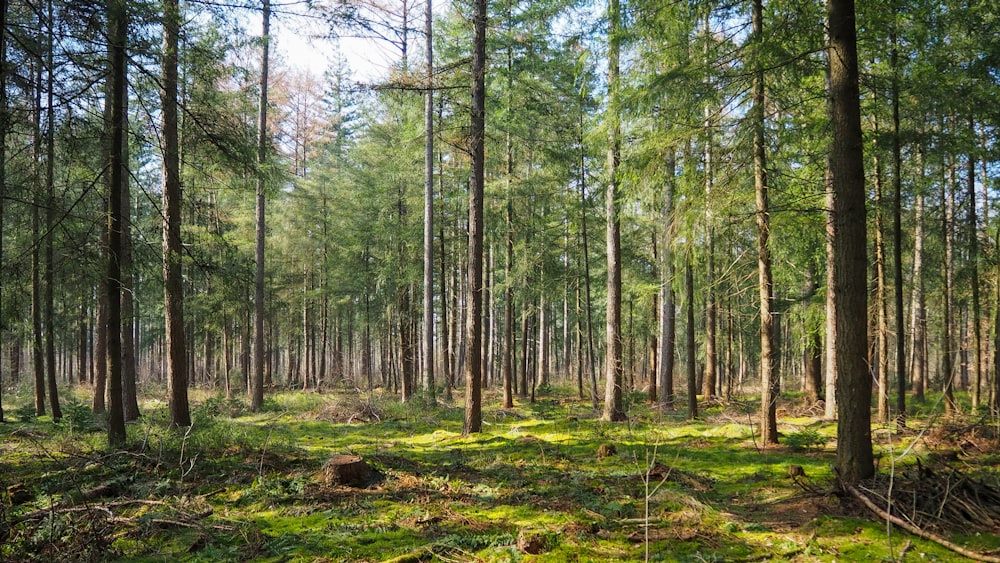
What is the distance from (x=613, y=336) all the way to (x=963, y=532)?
8064 mm

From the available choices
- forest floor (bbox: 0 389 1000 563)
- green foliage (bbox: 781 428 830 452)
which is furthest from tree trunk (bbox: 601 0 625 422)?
green foliage (bbox: 781 428 830 452)

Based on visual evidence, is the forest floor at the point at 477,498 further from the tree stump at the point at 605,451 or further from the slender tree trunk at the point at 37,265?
the slender tree trunk at the point at 37,265

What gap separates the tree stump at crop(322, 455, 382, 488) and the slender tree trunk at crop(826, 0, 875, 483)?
6.18 m

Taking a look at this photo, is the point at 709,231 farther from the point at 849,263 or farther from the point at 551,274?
the point at 551,274

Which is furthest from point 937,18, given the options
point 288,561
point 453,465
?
point 288,561

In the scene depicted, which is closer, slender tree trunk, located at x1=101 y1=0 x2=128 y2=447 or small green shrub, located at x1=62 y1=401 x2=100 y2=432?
slender tree trunk, located at x1=101 y1=0 x2=128 y2=447

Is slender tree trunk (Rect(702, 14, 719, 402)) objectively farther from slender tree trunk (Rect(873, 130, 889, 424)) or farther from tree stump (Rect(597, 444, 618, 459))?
slender tree trunk (Rect(873, 130, 889, 424))

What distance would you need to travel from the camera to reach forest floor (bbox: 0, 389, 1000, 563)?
4570mm

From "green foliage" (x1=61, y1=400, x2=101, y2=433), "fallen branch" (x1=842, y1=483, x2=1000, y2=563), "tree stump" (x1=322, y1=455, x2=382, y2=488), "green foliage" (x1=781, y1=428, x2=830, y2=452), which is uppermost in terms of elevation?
"fallen branch" (x1=842, y1=483, x2=1000, y2=563)

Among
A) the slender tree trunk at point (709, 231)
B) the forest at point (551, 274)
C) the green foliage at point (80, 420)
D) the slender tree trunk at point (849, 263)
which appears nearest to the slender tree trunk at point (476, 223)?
the forest at point (551, 274)

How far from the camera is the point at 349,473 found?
7.17 metres

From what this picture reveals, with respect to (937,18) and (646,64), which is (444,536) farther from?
(937,18)

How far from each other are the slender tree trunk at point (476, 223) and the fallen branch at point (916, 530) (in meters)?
7.03

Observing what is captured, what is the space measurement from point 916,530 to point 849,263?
2.73 metres
